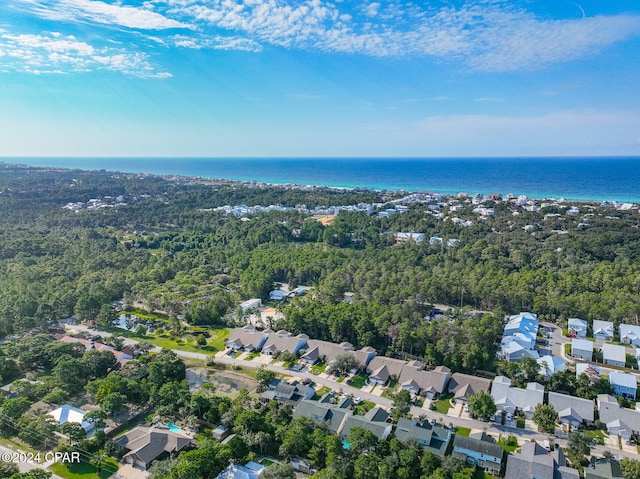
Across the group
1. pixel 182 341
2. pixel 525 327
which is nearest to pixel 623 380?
pixel 525 327

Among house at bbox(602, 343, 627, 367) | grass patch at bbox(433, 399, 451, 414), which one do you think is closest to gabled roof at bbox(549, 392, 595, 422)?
grass patch at bbox(433, 399, 451, 414)

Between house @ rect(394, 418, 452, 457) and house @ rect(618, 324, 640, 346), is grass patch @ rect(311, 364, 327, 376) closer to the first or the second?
house @ rect(394, 418, 452, 457)

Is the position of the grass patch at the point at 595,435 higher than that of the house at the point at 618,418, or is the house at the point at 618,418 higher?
the house at the point at 618,418

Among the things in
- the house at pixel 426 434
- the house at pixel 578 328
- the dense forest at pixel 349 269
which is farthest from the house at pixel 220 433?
the house at pixel 578 328

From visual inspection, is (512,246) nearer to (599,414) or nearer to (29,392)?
(599,414)

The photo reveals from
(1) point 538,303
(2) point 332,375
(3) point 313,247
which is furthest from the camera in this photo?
(3) point 313,247

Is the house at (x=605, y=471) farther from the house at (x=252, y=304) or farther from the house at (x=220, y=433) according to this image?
the house at (x=252, y=304)

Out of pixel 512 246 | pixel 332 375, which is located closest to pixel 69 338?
pixel 332 375
